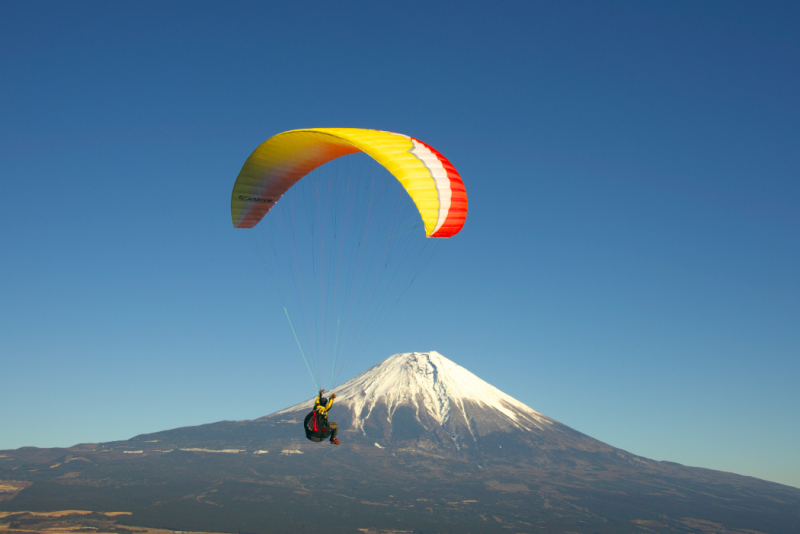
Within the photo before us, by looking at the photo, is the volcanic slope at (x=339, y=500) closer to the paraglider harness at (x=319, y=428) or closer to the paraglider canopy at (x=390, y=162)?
the paraglider canopy at (x=390, y=162)

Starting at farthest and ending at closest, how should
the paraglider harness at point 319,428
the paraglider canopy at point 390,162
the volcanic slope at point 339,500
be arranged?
the volcanic slope at point 339,500
the paraglider canopy at point 390,162
the paraglider harness at point 319,428

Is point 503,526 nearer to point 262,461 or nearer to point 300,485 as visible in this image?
Answer: point 300,485

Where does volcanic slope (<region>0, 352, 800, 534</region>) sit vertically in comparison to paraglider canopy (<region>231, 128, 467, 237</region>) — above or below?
below

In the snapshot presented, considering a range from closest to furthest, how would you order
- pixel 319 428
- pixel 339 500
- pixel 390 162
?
→ pixel 319 428 < pixel 390 162 < pixel 339 500

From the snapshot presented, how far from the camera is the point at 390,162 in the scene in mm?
20016

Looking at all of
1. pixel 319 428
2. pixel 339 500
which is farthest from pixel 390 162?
pixel 339 500

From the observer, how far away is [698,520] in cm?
17638

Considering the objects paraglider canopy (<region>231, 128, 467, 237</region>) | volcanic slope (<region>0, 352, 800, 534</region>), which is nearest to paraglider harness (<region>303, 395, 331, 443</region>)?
paraglider canopy (<region>231, 128, 467, 237</region>)

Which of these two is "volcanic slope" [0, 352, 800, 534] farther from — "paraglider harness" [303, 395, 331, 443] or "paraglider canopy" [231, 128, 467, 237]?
"paraglider harness" [303, 395, 331, 443]

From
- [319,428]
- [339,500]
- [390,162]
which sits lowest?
[339,500]

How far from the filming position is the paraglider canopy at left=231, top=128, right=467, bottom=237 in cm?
2008

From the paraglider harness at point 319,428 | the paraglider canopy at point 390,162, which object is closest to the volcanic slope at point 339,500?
the paraglider canopy at point 390,162

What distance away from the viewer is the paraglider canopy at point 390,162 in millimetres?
20078

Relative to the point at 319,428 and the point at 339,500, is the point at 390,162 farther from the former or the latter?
the point at 339,500
